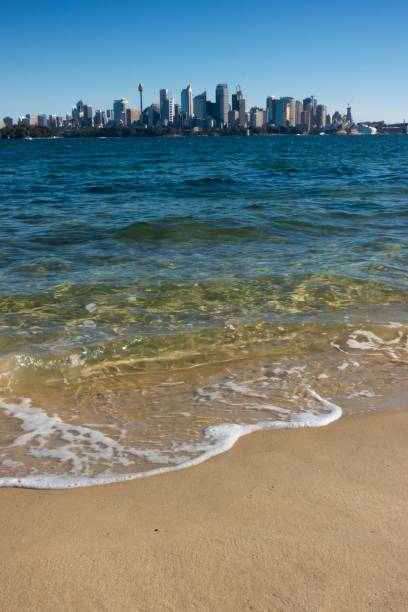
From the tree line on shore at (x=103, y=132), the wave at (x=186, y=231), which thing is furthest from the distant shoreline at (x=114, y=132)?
the wave at (x=186, y=231)

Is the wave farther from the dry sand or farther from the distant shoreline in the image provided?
the distant shoreline

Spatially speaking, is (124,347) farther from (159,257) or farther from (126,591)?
(159,257)

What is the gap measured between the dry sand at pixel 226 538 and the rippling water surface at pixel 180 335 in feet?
0.99

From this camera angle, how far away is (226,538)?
2697mm

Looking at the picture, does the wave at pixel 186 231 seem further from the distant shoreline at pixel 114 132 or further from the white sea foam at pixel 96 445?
the distant shoreline at pixel 114 132

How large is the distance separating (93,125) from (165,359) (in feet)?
603

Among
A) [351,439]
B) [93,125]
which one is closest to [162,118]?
[93,125]

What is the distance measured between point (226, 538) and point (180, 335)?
3080 millimetres

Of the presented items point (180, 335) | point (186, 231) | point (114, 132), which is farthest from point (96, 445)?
point (114, 132)

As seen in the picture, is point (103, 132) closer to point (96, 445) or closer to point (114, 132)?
point (114, 132)

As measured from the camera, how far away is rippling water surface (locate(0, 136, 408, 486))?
3.85 meters

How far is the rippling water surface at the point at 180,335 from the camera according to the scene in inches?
151

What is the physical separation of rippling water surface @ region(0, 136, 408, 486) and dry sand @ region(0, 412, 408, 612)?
30 cm

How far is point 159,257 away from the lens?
9336 millimetres
